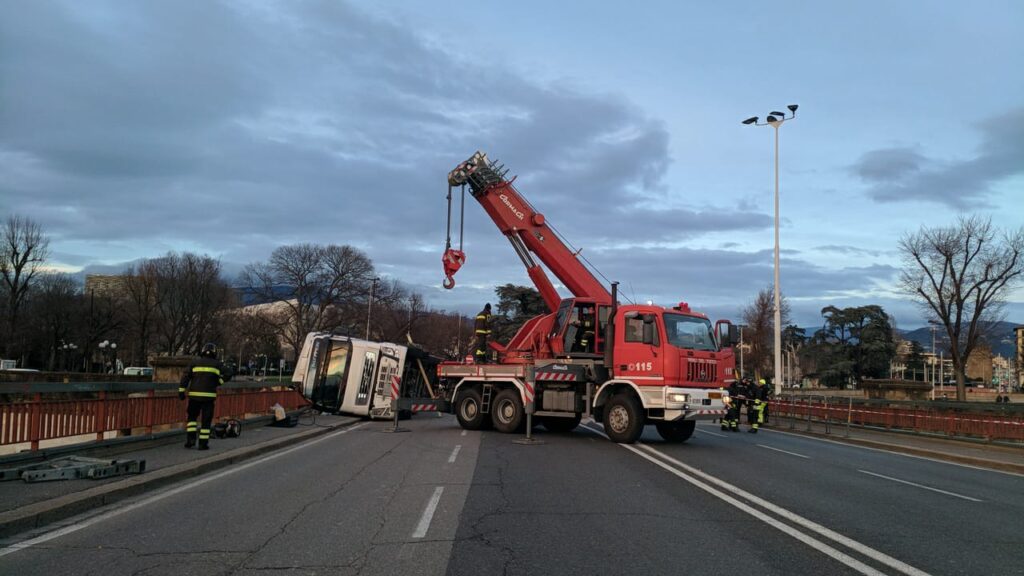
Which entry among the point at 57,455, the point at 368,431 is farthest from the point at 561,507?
the point at 368,431

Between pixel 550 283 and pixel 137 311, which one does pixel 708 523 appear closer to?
pixel 550 283

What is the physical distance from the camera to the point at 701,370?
16625 millimetres

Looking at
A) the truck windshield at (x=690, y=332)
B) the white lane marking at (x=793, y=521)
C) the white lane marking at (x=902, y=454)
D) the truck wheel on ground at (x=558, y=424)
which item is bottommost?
the white lane marking at (x=902, y=454)

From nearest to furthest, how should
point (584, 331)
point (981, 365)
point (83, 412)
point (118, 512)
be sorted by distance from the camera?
point (118, 512) → point (83, 412) → point (584, 331) → point (981, 365)

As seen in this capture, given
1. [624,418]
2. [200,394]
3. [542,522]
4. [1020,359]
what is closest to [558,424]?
[624,418]

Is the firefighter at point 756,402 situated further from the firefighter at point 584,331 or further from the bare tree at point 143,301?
the bare tree at point 143,301

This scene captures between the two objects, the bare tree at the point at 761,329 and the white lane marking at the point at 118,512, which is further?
the bare tree at the point at 761,329

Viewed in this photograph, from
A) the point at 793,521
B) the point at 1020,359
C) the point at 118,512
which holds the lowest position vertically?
the point at 118,512

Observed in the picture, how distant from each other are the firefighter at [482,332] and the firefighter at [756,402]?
8.73 m

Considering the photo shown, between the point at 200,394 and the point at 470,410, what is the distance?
28.8ft

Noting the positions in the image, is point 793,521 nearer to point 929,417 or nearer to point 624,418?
point 624,418

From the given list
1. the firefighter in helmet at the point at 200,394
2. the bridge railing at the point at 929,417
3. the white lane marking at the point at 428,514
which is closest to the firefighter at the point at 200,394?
the firefighter in helmet at the point at 200,394

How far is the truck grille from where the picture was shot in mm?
16344

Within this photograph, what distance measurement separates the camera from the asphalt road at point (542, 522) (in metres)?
5.98
